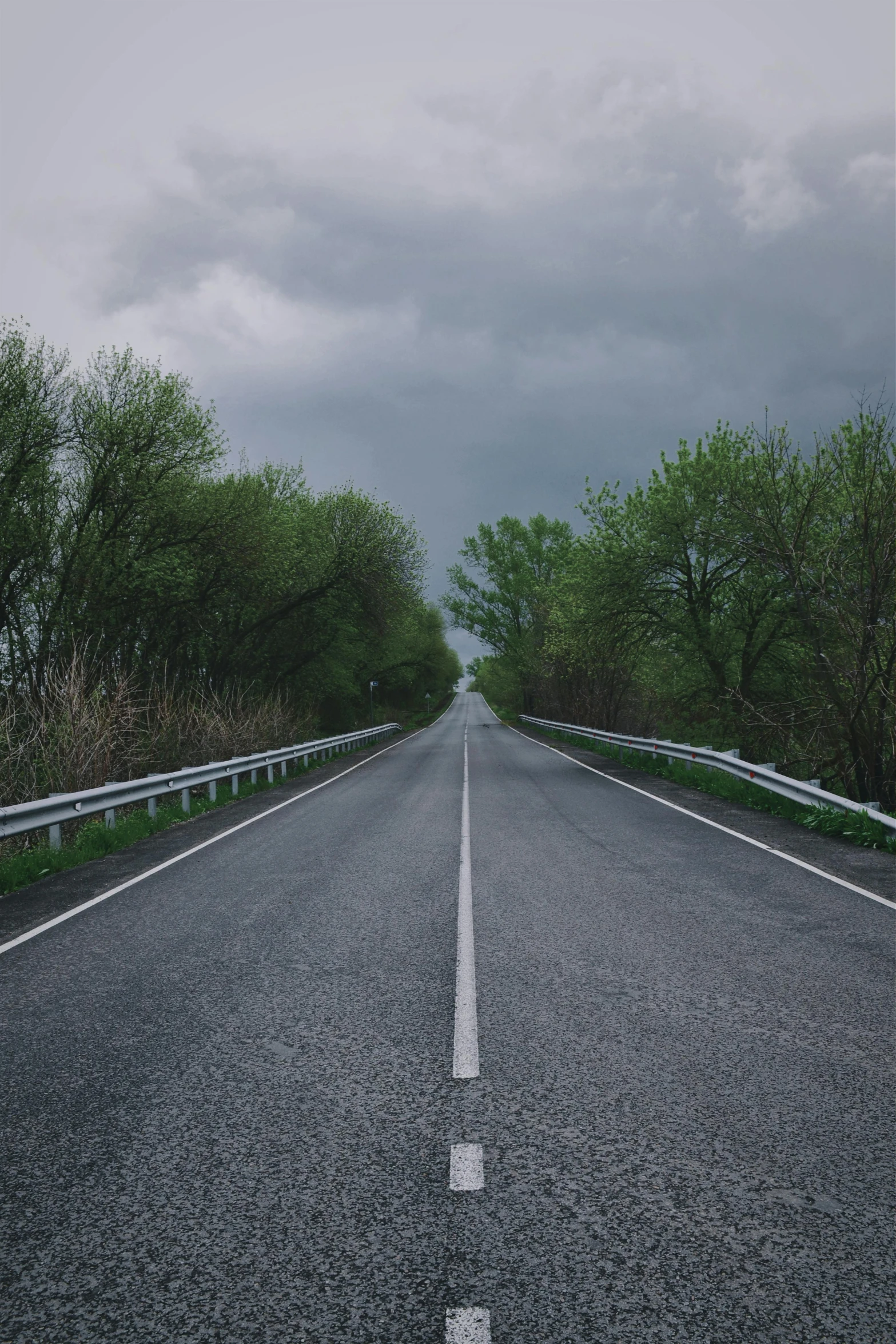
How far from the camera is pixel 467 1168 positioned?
10.5 ft

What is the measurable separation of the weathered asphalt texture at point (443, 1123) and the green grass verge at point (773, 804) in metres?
3.26

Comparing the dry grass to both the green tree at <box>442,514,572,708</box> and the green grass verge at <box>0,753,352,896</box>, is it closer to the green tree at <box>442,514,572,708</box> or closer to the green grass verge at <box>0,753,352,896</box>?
the green grass verge at <box>0,753,352,896</box>

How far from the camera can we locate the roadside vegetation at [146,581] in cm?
1392

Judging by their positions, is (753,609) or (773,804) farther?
(753,609)

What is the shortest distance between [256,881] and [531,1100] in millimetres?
5452

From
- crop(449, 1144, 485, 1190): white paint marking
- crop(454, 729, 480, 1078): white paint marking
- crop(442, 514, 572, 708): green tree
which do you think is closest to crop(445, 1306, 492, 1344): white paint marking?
crop(449, 1144, 485, 1190): white paint marking

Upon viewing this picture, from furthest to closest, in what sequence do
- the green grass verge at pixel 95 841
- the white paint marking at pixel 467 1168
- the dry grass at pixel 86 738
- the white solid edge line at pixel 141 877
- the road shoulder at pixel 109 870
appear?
the dry grass at pixel 86 738, the green grass verge at pixel 95 841, the road shoulder at pixel 109 870, the white solid edge line at pixel 141 877, the white paint marking at pixel 467 1168

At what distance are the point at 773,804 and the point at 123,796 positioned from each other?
10.1 meters

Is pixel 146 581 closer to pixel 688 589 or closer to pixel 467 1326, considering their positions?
pixel 688 589

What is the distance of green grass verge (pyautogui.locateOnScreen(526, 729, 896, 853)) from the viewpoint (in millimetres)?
10508

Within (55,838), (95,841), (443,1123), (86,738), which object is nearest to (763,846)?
(443,1123)

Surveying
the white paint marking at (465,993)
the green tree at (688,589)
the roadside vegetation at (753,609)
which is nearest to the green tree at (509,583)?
the roadside vegetation at (753,609)

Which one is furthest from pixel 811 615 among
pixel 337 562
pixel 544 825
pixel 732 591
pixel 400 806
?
pixel 337 562

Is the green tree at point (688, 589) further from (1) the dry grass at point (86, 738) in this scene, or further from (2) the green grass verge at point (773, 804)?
(1) the dry grass at point (86, 738)
